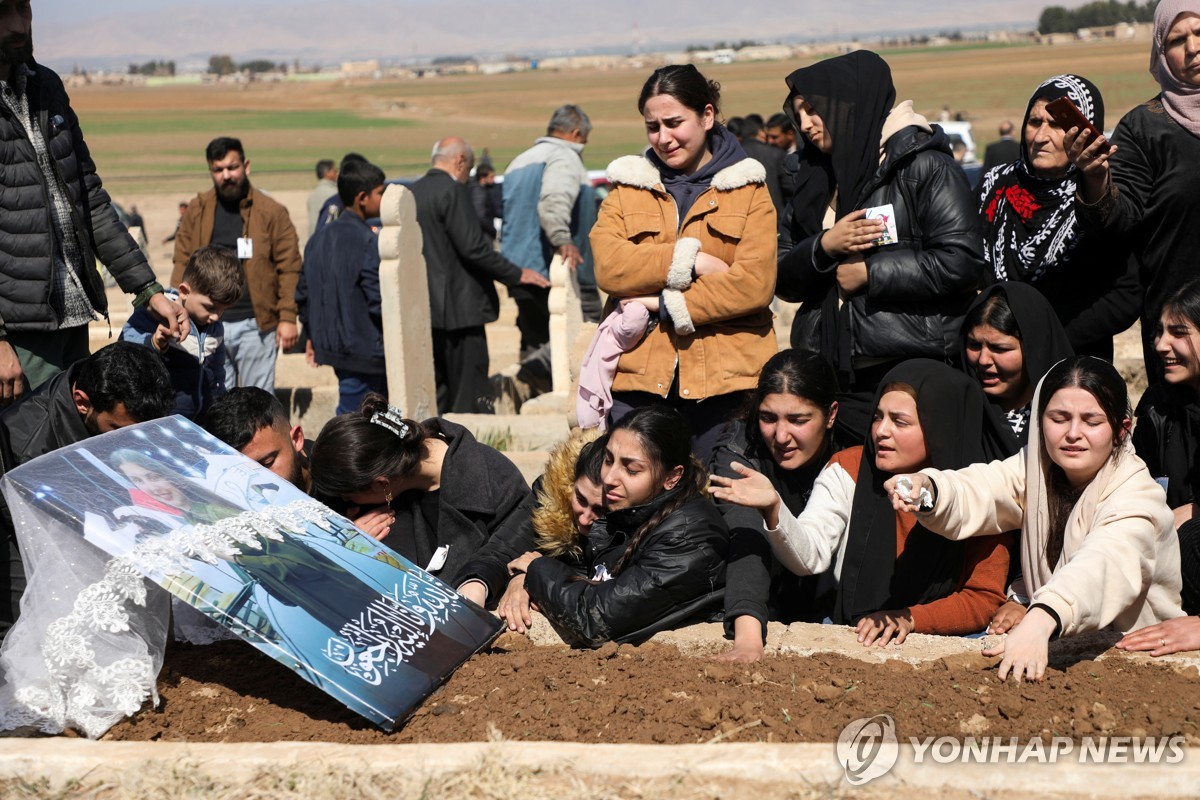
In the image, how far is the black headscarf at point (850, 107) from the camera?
178 inches

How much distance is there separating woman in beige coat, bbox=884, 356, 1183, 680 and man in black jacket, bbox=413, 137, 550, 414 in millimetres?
4613

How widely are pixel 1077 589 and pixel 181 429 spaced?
2771mm

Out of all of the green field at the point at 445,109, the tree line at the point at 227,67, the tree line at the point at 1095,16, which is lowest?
the green field at the point at 445,109

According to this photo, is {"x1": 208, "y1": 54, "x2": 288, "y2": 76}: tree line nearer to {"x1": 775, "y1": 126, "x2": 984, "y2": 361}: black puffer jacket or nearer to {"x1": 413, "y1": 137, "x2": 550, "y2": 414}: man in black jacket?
{"x1": 413, "y1": 137, "x2": 550, "y2": 414}: man in black jacket

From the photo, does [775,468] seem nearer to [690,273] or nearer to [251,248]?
[690,273]

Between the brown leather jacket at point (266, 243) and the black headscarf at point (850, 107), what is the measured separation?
4122 millimetres

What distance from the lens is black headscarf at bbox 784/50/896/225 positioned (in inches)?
178

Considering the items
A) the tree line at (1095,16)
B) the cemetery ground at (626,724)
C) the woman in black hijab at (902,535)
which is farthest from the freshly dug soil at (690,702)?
the tree line at (1095,16)

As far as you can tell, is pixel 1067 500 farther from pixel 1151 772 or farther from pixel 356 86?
pixel 356 86

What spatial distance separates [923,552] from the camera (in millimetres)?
4176

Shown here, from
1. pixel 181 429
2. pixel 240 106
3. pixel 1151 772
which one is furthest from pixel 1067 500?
pixel 240 106

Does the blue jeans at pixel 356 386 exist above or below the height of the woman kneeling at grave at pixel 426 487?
below

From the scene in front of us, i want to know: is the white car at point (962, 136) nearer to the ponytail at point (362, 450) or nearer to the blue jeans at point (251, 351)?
the blue jeans at point (251, 351)

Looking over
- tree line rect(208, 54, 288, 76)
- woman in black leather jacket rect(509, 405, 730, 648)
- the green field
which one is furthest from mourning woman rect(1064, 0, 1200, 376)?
tree line rect(208, 54, 288, 76)
